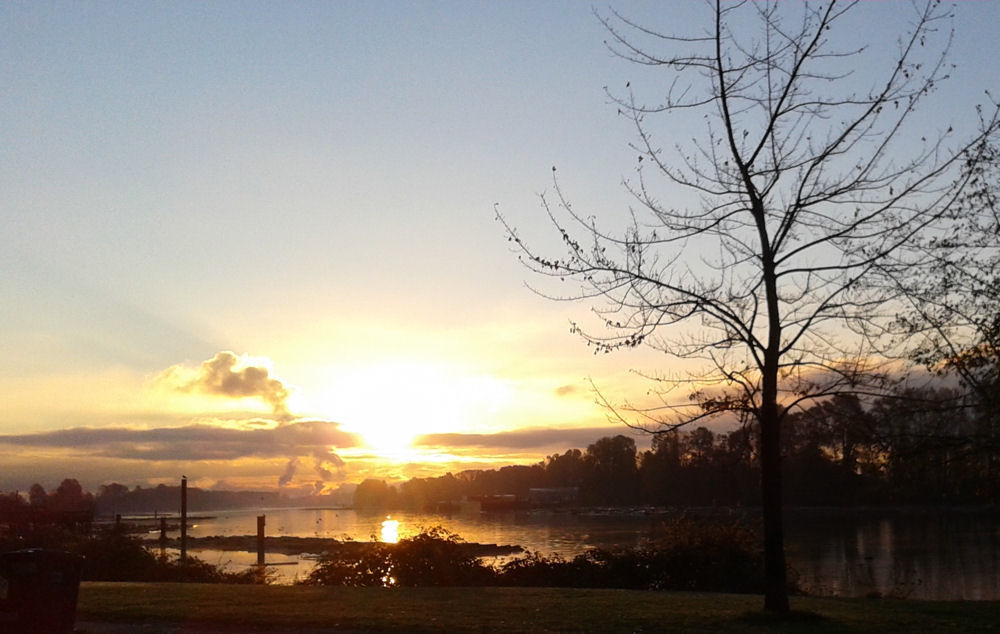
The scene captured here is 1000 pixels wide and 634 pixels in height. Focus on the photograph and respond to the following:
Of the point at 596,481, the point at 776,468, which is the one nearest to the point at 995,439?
the point at 776,468

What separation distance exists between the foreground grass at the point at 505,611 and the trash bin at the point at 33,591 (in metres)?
2.53

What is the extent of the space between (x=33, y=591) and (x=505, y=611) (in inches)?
273

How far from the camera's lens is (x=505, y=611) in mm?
14672

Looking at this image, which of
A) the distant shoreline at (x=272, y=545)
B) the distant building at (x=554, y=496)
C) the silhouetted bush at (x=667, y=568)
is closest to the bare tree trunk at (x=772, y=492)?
the silhouetted bush at (x=667, y=568)

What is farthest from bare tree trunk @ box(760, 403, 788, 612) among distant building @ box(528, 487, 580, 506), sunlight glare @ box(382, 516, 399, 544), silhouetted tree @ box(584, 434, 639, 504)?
distant building @ box(528, 487, 580, 506)

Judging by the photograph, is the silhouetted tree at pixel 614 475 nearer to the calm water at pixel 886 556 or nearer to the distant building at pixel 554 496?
the distant building at pixel 554 496

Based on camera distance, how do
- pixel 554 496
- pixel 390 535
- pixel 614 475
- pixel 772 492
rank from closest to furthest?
1. pixel 772 492
2. pixel 390 535
3. pixel 614 475
4. pixel 554 496

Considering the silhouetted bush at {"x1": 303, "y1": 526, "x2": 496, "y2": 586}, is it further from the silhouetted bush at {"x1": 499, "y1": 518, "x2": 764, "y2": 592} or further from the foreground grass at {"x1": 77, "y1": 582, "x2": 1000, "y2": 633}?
the foreground grass at {"x1": 77, "y1": 582, "x2": 1000, "y2": 633}

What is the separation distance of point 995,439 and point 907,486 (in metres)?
2.08

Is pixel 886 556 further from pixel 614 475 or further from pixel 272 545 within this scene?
pixel 614 475

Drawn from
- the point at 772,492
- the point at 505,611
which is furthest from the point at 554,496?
the point at 772,492

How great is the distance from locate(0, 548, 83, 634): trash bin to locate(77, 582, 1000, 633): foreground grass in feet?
8.32

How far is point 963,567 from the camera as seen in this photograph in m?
37.1

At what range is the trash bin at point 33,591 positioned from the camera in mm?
10961
